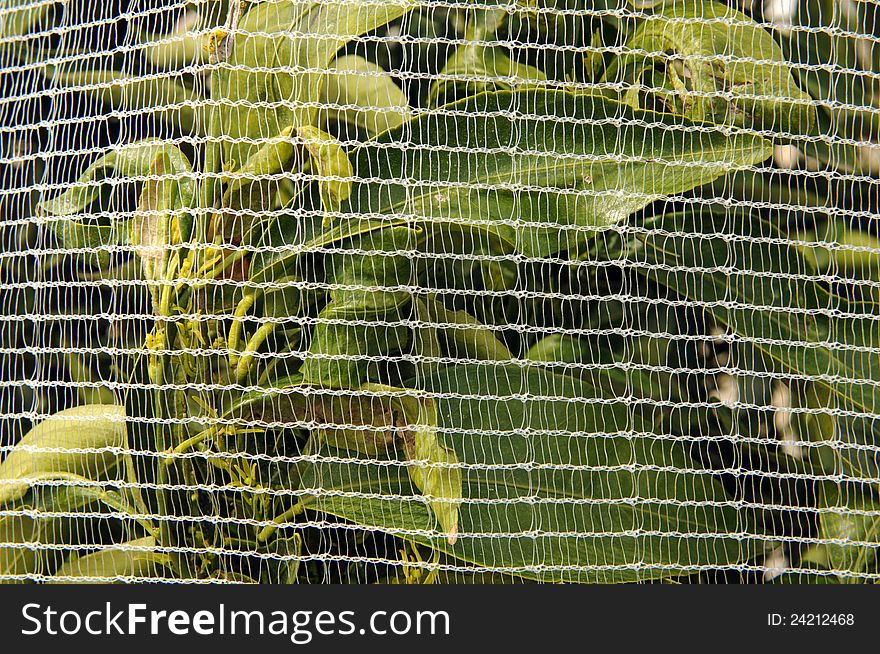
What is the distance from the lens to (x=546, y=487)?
267 millimetres

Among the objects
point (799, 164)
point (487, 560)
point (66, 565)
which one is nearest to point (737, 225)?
point (799, 164)

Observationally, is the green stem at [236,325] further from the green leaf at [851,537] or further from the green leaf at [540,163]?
the green leaf at [851,537]

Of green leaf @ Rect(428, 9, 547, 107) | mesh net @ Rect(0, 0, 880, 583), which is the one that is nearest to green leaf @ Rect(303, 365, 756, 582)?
mesh net @ Rect(0, 0, 880, 583)

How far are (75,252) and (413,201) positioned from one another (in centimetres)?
13

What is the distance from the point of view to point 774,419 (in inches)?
10.7

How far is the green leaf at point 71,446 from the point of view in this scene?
0.28 metres

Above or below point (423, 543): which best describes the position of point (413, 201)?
above

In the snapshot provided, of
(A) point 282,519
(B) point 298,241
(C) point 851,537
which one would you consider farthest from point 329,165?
(C) point 851,537

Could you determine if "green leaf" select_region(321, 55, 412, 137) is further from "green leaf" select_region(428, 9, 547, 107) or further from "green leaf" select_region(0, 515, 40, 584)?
"green leaf" select_region(0, 515, 40, 584)

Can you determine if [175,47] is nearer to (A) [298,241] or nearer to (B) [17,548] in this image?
(A) [298,241]

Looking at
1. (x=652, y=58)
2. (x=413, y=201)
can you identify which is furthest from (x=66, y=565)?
(x=652, y=58)

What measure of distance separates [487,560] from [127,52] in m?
0.24

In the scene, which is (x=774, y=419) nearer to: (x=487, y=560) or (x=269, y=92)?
(x=487, y=560)

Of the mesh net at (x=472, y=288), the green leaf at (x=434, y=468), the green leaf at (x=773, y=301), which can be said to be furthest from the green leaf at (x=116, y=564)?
the green leaf at (x=773, y=301)
